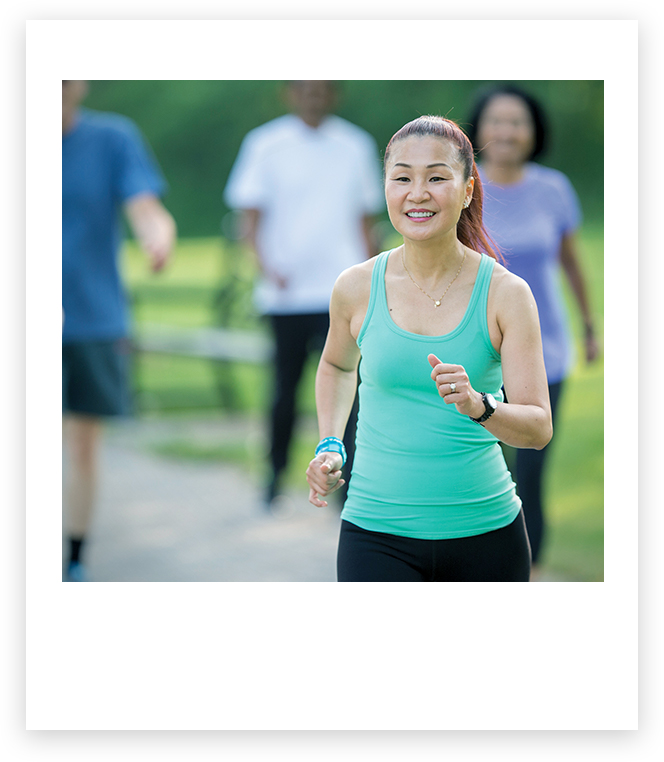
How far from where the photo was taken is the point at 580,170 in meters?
7.00

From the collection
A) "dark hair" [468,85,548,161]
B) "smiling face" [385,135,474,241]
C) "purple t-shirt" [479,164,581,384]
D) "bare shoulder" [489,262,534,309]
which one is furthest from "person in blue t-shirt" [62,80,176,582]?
"bare shoulder" [489,262,534,309]

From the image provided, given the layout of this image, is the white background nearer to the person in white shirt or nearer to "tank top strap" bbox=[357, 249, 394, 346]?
"tank top strap" bbox=[357, 249, 394, 346]

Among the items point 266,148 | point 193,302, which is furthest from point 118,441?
point 193,302

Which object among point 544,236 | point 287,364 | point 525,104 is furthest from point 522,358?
point 287,364

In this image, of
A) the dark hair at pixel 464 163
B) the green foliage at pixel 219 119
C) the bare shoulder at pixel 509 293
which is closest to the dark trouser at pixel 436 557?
the bare shoulder at pixel 509 293

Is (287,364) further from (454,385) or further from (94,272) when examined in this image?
(454,385)

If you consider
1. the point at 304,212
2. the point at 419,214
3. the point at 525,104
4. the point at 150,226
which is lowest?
the point at 419,214

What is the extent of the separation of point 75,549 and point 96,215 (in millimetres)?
1279

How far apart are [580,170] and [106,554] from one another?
453 cm

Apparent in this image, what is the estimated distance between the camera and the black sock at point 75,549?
3.69 m

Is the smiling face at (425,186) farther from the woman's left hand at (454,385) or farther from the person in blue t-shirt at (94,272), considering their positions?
the person in blue t-shirt at (94,272)

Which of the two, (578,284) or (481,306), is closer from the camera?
(481,306)

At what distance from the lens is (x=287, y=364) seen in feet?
15.3
